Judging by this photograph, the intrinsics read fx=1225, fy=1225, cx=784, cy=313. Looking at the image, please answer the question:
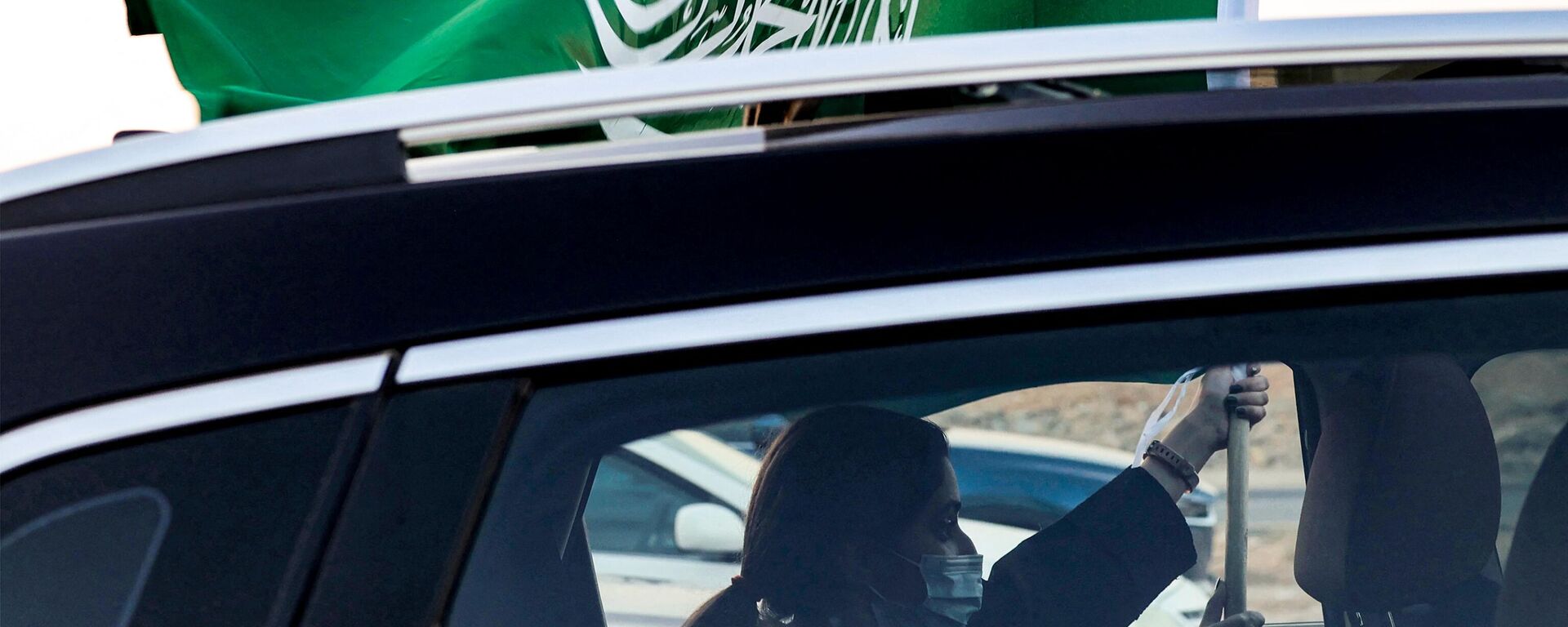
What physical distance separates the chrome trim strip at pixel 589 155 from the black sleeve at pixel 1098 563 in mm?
415

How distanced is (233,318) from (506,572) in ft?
0.96

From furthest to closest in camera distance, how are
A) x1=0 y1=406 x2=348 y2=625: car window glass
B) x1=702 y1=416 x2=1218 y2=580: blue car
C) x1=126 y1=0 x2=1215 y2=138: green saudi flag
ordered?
1. x1=126 y1=0 x2=1215 y2=138: green saudi flag
2. x1=702 y1=416 x2=1218 y2=580: blue car
3. x1=0 y1=406 x2=348 y2=625: car window glass

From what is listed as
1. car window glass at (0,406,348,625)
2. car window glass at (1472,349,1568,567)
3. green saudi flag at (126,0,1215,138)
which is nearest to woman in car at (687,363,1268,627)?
car window glass at (1472,349,1568,567)

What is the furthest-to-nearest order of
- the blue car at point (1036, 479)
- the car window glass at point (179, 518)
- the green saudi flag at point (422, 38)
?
the green saudi flag at point (422, 38) → the blue car at point (1036, 479) → the car window glass at point (179, 518)

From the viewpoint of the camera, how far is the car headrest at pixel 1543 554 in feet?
3.52

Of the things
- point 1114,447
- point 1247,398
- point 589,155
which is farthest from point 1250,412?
point 589,155

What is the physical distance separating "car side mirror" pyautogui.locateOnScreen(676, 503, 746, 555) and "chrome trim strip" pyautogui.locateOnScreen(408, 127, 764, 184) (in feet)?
0.96

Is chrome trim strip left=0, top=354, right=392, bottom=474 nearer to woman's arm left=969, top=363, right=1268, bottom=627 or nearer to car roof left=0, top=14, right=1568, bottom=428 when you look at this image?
car roof left=0, top=14, right=1568, bottom=428

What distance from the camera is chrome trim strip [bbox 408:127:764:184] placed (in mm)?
1020

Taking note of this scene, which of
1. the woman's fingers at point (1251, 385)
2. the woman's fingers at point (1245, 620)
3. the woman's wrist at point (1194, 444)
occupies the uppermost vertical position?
the woman's fingers at point (1251, 385)

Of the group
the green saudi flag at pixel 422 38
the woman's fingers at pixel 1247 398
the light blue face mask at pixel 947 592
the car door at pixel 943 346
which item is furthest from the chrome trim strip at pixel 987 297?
the green saudi flag at pixel 422 38

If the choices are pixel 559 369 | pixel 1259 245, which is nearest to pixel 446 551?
pixel 559 369

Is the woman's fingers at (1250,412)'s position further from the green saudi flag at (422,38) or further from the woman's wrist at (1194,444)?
the green saudi flag at (422,38)

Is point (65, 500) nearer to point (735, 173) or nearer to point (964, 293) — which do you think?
point (735, 173)
